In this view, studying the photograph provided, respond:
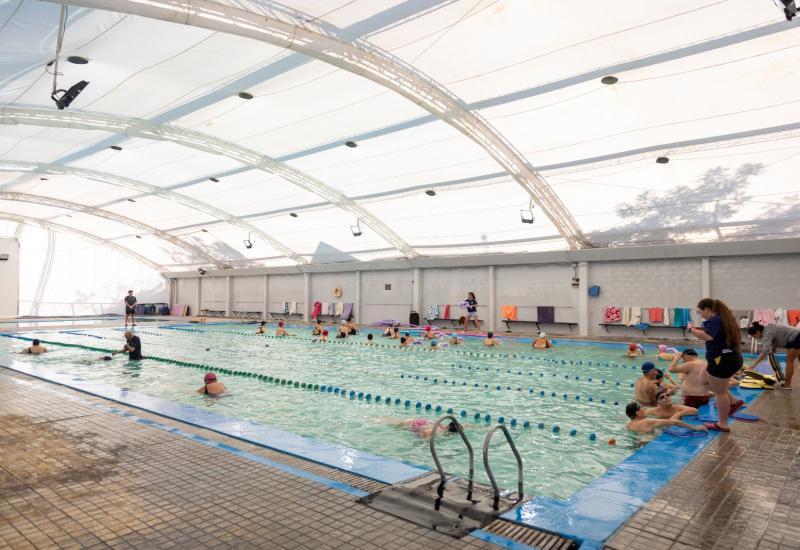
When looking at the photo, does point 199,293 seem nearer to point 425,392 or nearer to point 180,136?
point 180,136

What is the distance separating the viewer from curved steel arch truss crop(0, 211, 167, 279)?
3079cm

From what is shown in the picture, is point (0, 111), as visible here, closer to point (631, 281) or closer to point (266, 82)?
point (266, 82)

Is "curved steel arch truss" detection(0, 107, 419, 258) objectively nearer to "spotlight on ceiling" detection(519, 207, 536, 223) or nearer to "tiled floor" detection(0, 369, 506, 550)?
"spotlight on ceiling" detection(519, 207, 536, 223)

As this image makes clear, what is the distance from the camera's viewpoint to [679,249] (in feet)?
54.4

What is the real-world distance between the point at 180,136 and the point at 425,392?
40.5ft

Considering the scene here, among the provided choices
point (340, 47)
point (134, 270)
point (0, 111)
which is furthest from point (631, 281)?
point (134, 270)

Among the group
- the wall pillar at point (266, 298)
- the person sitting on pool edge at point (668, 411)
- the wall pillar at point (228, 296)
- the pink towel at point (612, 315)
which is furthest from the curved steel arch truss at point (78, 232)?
the person sitting on pool edge at point (668, 411)

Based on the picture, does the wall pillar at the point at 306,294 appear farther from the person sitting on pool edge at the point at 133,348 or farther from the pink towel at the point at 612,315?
the person sitting on pool edge at the point at 133,348

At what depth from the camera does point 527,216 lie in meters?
18.0

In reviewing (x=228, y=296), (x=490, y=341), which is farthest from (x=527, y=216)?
(x=228, y=296)

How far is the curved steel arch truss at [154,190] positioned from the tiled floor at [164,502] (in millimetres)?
19621

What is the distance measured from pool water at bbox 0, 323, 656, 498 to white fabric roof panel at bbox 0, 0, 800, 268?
5.24m

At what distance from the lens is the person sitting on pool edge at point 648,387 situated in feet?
22.8

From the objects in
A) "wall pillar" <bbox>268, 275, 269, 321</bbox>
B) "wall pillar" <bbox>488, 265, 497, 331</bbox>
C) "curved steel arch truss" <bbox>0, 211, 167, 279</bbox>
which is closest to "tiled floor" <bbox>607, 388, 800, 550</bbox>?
"wall pillar" <bbox>488, 265, 497, 331</bbox>
